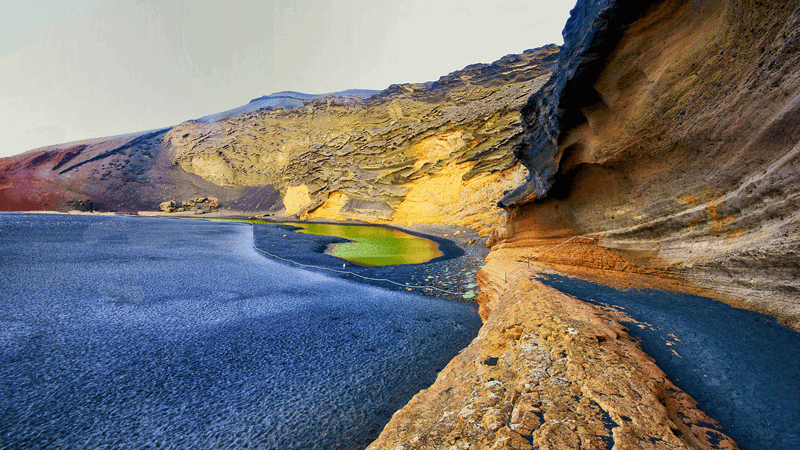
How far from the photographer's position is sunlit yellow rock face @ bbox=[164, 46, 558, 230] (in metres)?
15.2

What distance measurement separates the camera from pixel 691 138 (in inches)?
94.0

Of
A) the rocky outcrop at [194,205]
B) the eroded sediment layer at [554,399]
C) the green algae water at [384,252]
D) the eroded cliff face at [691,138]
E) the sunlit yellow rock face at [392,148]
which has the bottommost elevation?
the green algae water at [384,252]

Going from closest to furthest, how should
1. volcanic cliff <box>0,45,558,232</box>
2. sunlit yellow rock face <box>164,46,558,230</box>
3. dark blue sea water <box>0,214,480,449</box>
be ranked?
1. dark blue sea water <box>0,214,480,449</box>
2. sunlit yellow rock face <box>164,46,558,230</box>
3. volcanic cliff <box>0,45,558,232</box>

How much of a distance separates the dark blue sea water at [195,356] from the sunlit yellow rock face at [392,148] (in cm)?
1185

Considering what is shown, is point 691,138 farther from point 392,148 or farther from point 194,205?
point 194,205

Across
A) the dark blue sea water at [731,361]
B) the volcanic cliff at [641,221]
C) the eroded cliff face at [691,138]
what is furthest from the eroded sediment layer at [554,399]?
the eroded cliff face at [691,138]

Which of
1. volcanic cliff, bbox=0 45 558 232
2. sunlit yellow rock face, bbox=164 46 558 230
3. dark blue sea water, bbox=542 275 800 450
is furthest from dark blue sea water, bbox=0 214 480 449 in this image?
sunlit yellow rock face, bbox=164 46 558 230

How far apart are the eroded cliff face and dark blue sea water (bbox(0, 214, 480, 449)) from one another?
2312mm

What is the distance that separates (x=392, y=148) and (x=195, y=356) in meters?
17.7

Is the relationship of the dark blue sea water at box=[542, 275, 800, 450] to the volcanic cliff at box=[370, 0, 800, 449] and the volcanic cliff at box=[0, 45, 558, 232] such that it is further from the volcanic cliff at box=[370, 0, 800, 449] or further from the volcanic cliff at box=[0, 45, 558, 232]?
the volcanic cliff at box=[0, 45, 558, 232]

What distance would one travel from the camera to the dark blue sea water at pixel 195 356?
4.61 feet

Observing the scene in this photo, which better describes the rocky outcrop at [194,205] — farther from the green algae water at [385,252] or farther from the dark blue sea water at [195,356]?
the dark blue sea water at [195,356]

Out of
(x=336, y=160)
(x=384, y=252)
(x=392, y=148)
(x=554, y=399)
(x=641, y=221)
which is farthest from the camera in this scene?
(x=336, y=160)

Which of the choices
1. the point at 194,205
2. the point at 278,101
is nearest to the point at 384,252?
the point at 194,205
